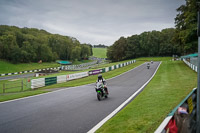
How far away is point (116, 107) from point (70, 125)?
314 cm

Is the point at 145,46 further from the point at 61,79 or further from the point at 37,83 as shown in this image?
the point at 37,83

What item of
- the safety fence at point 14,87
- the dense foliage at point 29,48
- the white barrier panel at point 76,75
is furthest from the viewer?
the dense foliage at point 29,48

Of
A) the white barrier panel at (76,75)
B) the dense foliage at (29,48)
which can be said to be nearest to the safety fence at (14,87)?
the white barrier panel at (76,75)

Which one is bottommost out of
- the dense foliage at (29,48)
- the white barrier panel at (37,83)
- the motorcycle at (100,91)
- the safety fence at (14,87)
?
the safety fence at (14,87)

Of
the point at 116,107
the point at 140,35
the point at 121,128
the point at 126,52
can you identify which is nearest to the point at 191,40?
the point at 116,107

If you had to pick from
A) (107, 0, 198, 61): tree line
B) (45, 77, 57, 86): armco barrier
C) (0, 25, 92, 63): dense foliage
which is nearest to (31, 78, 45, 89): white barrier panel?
(45, 77, 57, 86): armco barrier

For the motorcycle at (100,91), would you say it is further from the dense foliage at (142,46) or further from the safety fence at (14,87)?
the dense foliage at (142,46)

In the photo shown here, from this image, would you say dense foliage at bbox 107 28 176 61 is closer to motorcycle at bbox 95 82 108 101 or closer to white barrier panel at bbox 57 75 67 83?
white barrier panel at bbox 57 75 67 83

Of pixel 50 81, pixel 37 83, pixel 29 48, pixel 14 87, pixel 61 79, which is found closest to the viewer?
pixel 14 87

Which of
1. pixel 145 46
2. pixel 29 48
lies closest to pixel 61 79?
pixel 29 48

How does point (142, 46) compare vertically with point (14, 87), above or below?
above

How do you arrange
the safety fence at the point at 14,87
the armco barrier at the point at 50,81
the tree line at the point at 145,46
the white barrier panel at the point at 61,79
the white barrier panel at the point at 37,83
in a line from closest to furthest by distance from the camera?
1. the safety fence at the point at 14,87
2. the white barrier panel at the point at 37,83
3. the armco barrier at the point at 50,81
4. the white barrier panel at the point at 61,79
5. the tree line at the point at 145,46

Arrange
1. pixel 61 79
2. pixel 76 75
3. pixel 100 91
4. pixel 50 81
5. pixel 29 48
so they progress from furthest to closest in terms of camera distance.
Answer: pixel 29 48 → pixel 76 75 → pixel 61 79 → pixel 50 81 → pixel 100 91

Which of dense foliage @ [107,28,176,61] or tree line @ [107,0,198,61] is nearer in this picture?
tree line @ [107,0,198,61]
